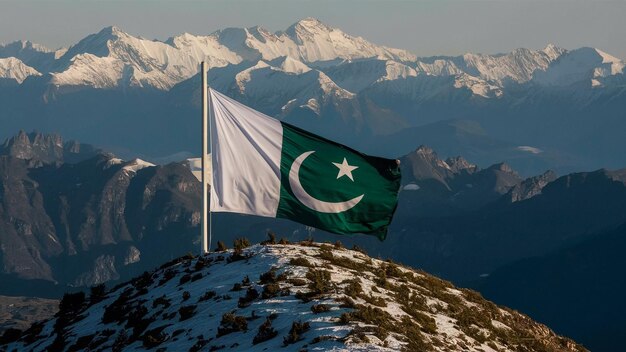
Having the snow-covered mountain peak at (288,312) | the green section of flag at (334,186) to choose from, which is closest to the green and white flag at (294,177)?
the green section of flag at (334,186)

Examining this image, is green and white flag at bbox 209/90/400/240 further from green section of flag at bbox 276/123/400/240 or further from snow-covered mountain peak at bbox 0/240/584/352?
snow-covered mountain peak at bbox 0/240/584/352

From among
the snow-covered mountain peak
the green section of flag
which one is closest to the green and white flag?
the green section of flag

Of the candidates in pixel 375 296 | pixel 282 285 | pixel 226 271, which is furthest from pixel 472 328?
pixel 226 271

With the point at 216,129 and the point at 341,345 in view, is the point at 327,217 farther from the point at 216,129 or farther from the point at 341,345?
the point at 341,345

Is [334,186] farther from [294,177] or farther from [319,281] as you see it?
[319,281]

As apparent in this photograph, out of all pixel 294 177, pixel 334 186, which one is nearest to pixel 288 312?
pixel 334 186

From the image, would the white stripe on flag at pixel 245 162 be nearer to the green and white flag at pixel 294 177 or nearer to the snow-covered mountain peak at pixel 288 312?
the green and white flag at pixel 294 177
